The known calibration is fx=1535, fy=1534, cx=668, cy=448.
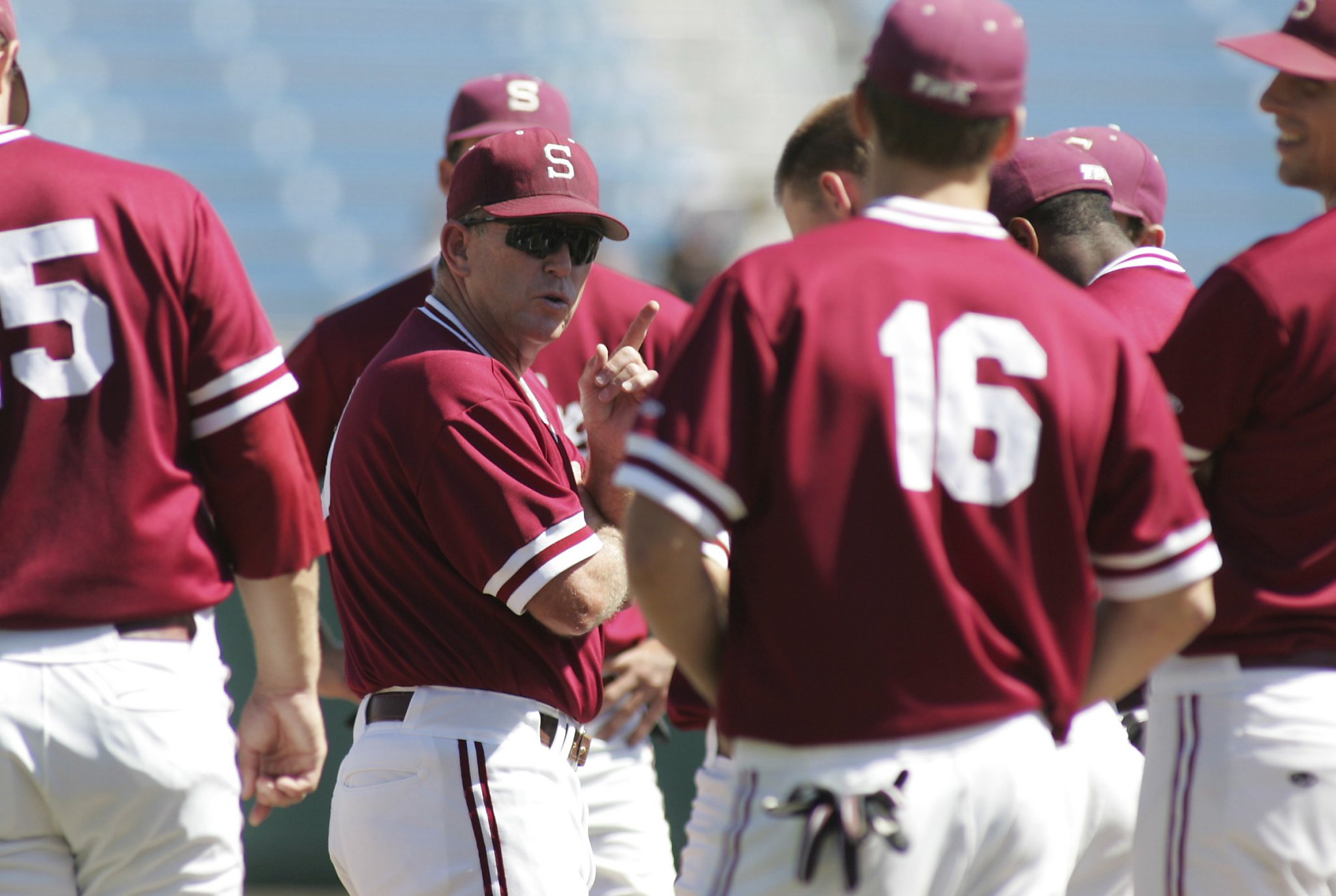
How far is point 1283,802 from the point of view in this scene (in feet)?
9.33

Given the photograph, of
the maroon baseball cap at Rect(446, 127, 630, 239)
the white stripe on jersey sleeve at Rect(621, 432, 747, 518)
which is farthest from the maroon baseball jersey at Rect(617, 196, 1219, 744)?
the maroon baseball cap at Rect(446, 127, 630, 239)

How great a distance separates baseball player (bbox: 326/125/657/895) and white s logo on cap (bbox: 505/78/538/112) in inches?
71.4

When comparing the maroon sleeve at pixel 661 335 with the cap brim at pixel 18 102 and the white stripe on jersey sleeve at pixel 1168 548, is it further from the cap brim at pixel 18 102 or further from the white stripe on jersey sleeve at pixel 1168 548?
the white stripe on jersey sleeve at pixel 1168 548

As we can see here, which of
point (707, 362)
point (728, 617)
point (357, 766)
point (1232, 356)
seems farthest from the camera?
point (357, 766)

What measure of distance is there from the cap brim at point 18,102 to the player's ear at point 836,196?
1707 mm

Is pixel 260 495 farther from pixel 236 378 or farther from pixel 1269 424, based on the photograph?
pixel 1269 424

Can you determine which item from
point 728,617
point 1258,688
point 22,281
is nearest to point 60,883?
point 22,281

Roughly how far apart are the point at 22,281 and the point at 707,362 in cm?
116

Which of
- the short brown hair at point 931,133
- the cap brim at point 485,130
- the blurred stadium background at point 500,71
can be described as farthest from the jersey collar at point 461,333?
the blurred stadium background at point 500,71

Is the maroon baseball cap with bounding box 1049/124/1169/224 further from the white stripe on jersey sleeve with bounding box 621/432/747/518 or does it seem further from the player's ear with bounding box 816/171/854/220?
the white stripe on jersey sleeve with bounding box 621/432/747/518

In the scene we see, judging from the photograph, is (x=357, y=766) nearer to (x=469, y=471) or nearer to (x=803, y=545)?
(x=469, y=471)

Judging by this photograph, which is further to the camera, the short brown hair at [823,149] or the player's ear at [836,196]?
the short brown hair at [823,149]

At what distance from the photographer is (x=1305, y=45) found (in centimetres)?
308

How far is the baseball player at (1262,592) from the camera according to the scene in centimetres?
279
